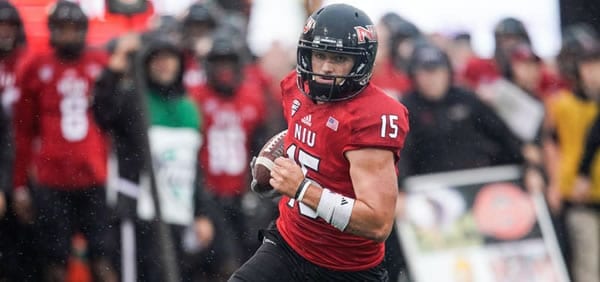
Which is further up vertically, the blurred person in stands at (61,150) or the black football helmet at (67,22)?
the black football helmet at (67,22)

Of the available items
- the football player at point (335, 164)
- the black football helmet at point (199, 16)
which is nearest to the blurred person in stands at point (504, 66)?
the black football helmet at point (199, 16)

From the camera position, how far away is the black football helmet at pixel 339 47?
4809 mm

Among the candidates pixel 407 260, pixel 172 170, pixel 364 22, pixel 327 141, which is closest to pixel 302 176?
pixel 327 141

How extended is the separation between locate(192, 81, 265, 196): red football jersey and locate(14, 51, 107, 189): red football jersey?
713mm

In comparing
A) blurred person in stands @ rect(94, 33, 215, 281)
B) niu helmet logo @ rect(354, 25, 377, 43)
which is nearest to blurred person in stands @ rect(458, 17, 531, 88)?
blurred person in stands @ rect(94, 33, 215, 281)

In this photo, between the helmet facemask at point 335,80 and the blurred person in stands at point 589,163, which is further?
the blurred person in stands at point 589,163

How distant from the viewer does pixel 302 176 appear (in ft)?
15.4

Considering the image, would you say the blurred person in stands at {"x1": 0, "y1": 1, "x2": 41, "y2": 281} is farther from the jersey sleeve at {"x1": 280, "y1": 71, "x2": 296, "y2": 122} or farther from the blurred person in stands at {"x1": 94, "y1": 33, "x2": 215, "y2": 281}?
the jersey sleeve at {"x1": 280, "y1": 71, "x2": 296, "y2": 122}

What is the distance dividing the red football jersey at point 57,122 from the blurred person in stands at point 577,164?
312cm

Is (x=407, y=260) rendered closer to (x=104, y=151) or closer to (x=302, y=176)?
(x=104, y=151)

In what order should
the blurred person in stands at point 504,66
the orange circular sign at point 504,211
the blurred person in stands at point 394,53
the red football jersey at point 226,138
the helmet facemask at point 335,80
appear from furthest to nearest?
the blurred person in stands at point 504,66 < the orange circular sign at point 504,211 < the blurred person in stands at point 394,53 < the red football jersey at point 226,138 < the helmet facemask at point 335,80

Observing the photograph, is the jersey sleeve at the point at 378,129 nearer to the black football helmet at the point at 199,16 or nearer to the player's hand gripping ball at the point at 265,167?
the player's hand gripping ball at the point at 265,167

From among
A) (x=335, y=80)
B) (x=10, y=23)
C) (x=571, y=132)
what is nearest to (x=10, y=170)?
(x=10, y=23)

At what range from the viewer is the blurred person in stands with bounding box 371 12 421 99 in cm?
820
